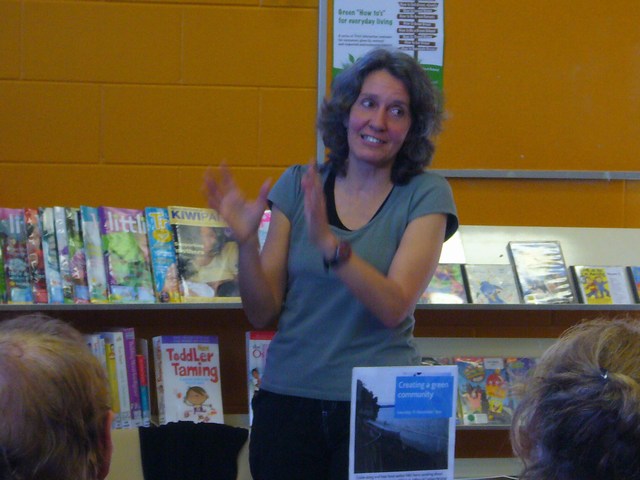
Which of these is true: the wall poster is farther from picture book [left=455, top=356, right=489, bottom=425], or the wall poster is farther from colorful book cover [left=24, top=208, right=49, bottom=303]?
colorful book cover [left=24, top=208, right=49, bottom=303]

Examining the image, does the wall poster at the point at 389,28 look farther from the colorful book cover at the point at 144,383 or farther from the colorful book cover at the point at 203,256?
the colorful book cover at the point at 144,383

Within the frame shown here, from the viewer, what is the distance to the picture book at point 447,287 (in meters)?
2.87

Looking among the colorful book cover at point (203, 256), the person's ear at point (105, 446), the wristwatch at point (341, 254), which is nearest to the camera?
the person's ear at point (105, 446)

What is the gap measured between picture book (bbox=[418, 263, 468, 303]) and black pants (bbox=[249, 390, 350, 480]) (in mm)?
1128

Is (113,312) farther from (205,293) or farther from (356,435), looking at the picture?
(356,435)

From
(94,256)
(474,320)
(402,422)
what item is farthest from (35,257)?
(474,320)

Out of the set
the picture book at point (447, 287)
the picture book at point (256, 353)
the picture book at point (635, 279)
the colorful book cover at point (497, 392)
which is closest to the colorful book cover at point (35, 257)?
the picture book at point (256, 353)

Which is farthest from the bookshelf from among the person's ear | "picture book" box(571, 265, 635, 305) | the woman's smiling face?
the person's ear

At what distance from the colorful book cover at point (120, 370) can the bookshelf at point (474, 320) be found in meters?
0.28

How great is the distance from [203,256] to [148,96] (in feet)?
2.08

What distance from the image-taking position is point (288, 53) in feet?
10.1

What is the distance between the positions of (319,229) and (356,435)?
0.41 m

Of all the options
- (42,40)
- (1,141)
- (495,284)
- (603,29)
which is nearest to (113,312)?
(1,141)

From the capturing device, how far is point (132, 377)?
2.72 meters
